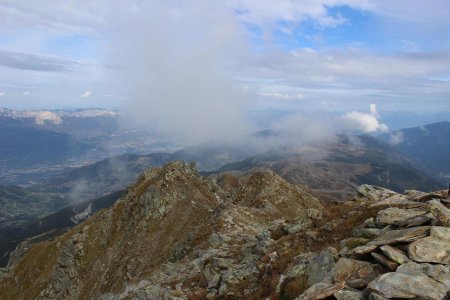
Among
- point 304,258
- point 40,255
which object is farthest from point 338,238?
point 40,255

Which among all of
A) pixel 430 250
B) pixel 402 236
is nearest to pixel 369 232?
pixel 402 236

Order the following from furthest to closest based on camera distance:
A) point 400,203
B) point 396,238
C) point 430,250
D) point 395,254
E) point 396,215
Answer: point 400,203 → point 396,215 → point 396,238 → point 395,254 → point 430,250

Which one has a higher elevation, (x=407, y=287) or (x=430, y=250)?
(x=430, y=250)

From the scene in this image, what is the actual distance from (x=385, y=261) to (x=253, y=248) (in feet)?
62.8

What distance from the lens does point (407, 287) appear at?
19.4 metres

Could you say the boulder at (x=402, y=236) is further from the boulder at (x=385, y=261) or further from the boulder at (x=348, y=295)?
the boulder at (x=348, y=295)

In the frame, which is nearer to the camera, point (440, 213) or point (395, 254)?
point (395, 254)

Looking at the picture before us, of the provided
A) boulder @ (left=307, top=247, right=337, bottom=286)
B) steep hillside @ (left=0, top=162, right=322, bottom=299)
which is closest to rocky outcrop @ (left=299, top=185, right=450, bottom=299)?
boulder @ (left=307, top=247, right=337, bottom=286)

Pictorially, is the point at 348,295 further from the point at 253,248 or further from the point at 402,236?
the point at 253,248

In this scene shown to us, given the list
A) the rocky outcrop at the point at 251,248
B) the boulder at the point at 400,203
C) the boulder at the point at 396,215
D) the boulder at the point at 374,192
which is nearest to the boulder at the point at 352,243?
the rocky outcrop at the point at 251,248

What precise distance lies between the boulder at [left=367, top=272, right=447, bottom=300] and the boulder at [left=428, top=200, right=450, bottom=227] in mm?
7218

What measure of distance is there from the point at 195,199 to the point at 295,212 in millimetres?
23576

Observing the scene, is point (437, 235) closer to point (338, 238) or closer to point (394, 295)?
point (394, 295)

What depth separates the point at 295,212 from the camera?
91188 millimetres
